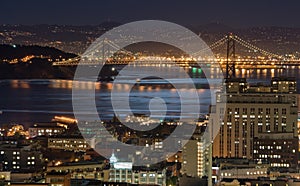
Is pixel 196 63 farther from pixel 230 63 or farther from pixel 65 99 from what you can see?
pixel 65 99

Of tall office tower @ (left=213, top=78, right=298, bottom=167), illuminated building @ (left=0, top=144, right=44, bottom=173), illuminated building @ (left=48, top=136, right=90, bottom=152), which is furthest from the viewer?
illuminated building @ (left=48, top=136, right=90, bottom=152)

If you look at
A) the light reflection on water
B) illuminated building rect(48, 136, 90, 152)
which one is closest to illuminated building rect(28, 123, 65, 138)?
illuminated building rect(48, 136, 90, 152)

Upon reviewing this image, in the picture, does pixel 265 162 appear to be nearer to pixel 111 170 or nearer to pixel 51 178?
pixel 111 170

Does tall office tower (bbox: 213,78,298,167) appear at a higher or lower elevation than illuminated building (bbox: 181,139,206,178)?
higher

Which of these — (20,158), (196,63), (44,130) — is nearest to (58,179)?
(20,158)

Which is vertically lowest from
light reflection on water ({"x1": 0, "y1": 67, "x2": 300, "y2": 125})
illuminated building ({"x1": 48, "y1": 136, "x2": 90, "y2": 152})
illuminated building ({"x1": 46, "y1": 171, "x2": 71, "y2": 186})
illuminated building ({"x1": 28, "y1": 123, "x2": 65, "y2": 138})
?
illuminated building ({"x1": 46, "y1": 171, "x2": 71, "y2": 186})

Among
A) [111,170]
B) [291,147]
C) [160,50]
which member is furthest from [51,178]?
[160,50]

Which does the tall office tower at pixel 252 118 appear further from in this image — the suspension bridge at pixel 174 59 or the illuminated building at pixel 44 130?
the suspension bridge at pixel 174 59

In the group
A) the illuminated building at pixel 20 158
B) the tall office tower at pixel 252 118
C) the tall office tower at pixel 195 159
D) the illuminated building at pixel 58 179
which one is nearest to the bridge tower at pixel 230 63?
the tall office tower at pixel 252 118

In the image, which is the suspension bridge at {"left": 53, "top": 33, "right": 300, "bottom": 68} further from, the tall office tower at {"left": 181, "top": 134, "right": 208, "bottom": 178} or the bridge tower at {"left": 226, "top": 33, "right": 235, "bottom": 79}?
the tall office tower at {"left": 181, "top": 134, "right": 208, "bottom": 178}
